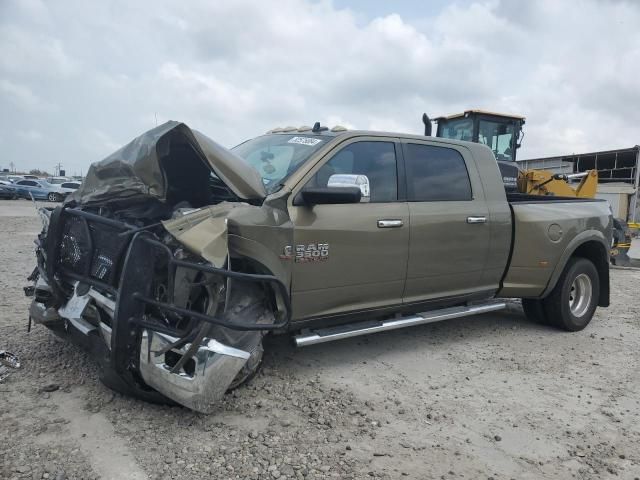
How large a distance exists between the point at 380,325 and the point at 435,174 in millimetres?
1488

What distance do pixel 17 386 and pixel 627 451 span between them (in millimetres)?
3978

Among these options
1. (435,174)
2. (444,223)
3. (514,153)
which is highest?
(514,153)

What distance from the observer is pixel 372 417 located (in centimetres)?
351

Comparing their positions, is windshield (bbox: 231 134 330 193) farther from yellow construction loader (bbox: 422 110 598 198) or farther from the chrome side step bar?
yellow construction loader (bbox: 422 110 598 198)

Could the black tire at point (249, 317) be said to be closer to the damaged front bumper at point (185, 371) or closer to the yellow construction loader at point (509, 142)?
the damaged front bumper at point (185, 371)

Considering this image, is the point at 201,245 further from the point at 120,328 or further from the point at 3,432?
the point at 3,432

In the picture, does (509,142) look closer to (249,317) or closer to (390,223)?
(390,223)

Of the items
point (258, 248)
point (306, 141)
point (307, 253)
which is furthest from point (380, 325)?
point (306, 141)

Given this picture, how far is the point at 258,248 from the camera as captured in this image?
3.56m

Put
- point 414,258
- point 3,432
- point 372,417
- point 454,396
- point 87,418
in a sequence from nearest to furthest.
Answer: point 3,432 → point 87,418 → point 372,417 → point 454,396 → point 414,258

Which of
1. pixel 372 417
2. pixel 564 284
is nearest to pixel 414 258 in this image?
pixel 372 417

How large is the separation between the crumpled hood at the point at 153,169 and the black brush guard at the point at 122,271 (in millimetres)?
234

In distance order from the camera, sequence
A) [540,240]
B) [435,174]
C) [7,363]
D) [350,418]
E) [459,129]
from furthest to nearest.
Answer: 1. [459,129]
2. [540,240]
3. [435,174]
4. [7,363]
5. [350,418]

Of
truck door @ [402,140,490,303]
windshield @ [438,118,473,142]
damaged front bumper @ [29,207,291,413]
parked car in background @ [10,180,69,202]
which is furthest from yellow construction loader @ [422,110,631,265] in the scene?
parked car in background @ [10,180,69,202]
